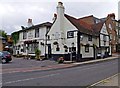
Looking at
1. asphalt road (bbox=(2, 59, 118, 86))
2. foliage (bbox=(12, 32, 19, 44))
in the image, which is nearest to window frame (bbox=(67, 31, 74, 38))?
foliage (bbox=(12, 32, 19, 44))

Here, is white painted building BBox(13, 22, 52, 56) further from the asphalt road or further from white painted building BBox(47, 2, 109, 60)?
the asphalt road

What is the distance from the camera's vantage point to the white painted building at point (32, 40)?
1619 inches

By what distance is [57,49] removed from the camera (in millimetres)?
37438

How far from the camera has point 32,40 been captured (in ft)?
144

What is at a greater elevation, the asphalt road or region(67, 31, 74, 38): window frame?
region(67, 31, 74, 38): window frame

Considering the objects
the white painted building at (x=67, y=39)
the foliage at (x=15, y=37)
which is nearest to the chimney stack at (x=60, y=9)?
the white painted building at (x=67, y=39)

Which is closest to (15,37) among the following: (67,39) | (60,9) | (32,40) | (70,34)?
(32,40)

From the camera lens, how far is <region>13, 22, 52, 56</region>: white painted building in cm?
4112

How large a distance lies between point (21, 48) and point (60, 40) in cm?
1470

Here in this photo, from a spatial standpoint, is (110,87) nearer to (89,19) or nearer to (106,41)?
(106,41)

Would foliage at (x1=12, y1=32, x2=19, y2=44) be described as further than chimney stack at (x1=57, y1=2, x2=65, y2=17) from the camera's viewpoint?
Yes

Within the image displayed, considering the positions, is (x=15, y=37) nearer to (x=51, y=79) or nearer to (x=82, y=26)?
(x=82, y=26)

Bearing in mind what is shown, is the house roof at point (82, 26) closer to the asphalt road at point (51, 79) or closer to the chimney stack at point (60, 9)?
the chimney stack at point (60, 9)

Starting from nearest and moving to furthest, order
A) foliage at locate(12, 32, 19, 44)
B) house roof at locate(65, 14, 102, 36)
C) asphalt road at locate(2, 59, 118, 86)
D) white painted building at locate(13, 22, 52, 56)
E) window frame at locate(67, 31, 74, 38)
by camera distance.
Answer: asphalt road at locate(2, 59, 118, 86) < window frame at locate(67, 31, 74, 38) < house roof at locate(65, 14, 102, 36) < white painted building at locate(13, 22, 52, 56) < foliage at locate(12, 32, 19, 44)
